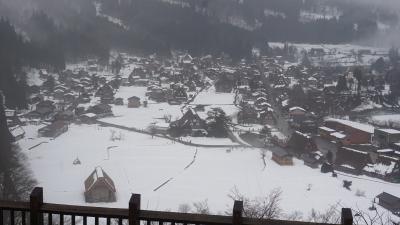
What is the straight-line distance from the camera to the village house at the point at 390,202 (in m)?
5.53

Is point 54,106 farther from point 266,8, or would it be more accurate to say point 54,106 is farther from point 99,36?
point 266,8

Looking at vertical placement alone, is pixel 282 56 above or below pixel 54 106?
above

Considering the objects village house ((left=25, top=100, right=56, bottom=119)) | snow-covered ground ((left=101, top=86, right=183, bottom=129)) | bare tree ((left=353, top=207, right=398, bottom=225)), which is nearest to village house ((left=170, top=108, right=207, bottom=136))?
snow-covered ground ((left=101, top=86, right=183, bottom=129))

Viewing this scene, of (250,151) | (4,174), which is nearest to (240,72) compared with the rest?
(250,151)

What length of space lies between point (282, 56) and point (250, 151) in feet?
65.1

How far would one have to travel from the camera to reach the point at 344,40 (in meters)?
35.5

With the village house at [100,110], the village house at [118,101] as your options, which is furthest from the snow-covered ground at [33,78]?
the village house at [100,110]

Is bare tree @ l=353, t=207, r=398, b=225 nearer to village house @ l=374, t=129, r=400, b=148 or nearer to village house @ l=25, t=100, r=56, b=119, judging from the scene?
village house @ l=374, t=129, r=400, b=148

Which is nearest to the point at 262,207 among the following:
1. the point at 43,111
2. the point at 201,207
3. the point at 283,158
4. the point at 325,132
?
the point at 201,207

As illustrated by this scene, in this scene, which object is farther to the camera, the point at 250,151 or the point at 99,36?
the point at 99,36

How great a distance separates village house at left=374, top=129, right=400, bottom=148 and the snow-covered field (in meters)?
2.60

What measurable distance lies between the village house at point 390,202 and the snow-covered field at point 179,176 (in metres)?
0.17

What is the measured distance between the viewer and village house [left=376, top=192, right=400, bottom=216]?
18.1 ft

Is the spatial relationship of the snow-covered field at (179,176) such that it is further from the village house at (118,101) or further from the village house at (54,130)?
the village house at (118,101)
